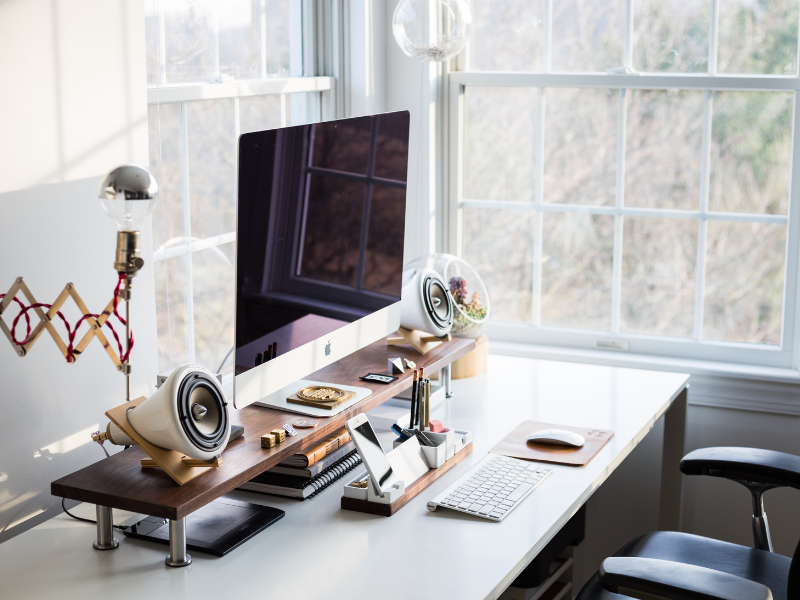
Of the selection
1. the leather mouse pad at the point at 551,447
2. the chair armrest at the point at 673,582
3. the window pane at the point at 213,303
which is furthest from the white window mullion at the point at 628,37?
the chair armrest at the point at 673,582

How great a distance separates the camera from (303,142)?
68.4 inches

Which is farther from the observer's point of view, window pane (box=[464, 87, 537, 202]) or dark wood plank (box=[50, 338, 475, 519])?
window pane (box=[464, 87, 537, 202])

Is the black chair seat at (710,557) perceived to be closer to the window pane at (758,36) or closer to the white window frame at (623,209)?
the white window frame at (623,209)

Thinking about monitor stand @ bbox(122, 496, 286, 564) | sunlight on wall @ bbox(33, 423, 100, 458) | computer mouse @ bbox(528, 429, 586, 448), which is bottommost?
monitor stand @ bbox(122, 496, 286, 564)

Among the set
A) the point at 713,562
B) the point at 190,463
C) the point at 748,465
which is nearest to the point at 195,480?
the point at 190,463

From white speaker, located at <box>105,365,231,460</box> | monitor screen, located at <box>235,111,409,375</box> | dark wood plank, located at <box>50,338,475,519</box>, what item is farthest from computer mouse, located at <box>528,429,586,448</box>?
white speaker, located at <box>105,365,231,460</box>

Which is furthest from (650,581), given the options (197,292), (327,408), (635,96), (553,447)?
(635,96)

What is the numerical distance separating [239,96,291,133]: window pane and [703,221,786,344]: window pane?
1321mm

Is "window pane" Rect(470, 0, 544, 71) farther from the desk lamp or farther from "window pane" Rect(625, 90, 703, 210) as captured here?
the desk lamp

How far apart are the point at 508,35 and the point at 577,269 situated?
78 centimetres

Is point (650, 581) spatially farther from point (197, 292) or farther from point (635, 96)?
point (635, 96)

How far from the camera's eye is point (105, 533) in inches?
61.8

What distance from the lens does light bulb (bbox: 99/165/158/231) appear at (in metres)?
1.36

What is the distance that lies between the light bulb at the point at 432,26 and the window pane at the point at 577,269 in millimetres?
911
